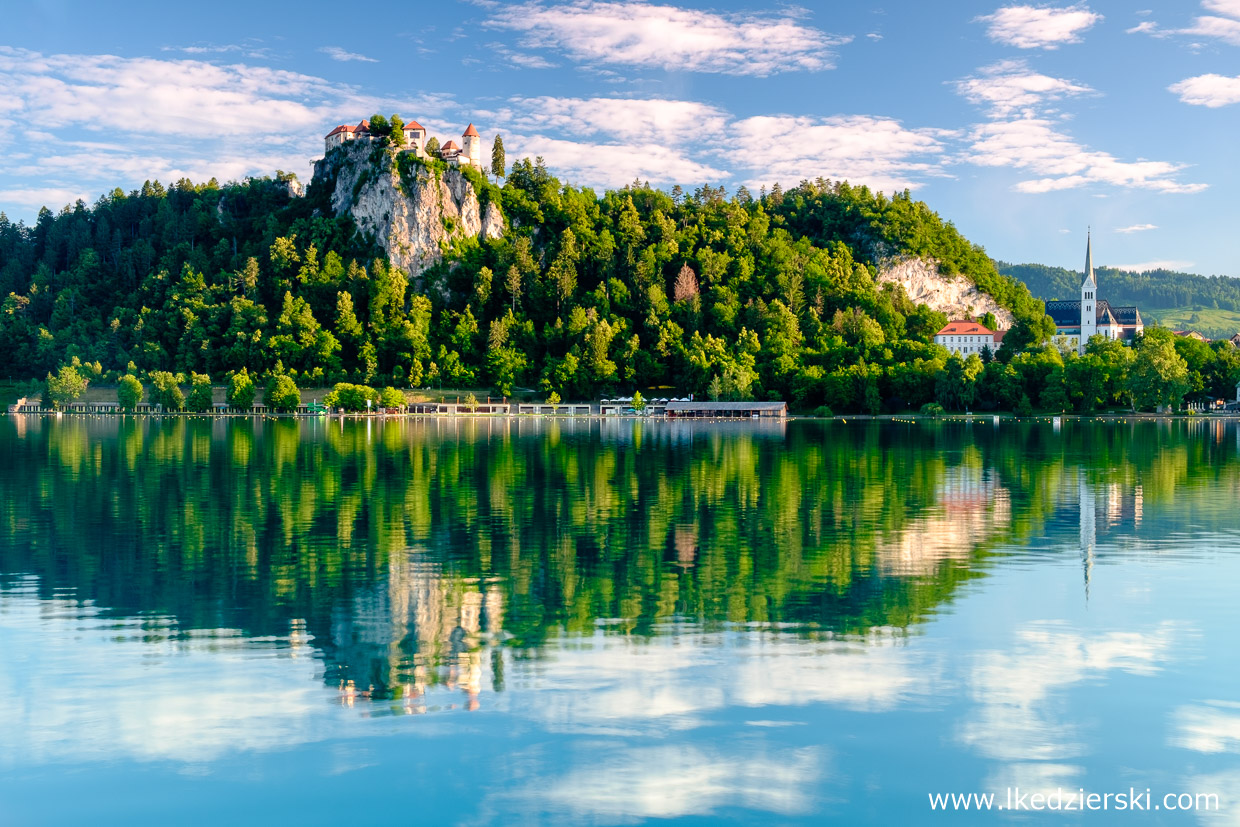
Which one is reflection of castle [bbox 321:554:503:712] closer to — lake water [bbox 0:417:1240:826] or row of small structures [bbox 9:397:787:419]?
lake water [bbox 0:417:1240:826]

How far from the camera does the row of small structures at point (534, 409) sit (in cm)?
14814

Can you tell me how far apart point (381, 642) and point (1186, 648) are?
13797mm

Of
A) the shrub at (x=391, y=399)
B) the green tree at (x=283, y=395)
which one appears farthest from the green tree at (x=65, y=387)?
the shrub at (x=391, y=399)

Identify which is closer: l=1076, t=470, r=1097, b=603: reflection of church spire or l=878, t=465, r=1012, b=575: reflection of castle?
l=1076, t=470, r=1097, b=603: reflection of church spire

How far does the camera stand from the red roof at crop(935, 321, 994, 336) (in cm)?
18475

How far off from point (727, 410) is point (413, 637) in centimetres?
13092

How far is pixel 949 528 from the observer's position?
30.8 m

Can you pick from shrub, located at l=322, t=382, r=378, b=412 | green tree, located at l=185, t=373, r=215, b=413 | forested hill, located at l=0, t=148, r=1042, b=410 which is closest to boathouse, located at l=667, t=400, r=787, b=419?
forested hill, located at l=0, t=148, r=1042, b=410

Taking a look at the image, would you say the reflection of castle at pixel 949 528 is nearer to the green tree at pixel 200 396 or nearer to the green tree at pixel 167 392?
the green tree at pixel 200 396

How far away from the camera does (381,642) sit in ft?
57.4

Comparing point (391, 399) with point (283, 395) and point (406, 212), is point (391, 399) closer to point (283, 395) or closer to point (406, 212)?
point (283, 395)

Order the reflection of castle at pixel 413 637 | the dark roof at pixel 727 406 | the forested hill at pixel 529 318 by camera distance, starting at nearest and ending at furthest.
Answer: the reflection of castle at pixel 413 637 → the dark roof at pixel 727 406 → the forested hill at pixel 529 318

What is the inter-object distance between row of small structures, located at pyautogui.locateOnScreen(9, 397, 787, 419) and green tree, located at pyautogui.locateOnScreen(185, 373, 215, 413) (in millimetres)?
1706

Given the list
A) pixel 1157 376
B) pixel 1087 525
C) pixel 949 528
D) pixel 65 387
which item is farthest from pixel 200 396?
pixel 1087 525
